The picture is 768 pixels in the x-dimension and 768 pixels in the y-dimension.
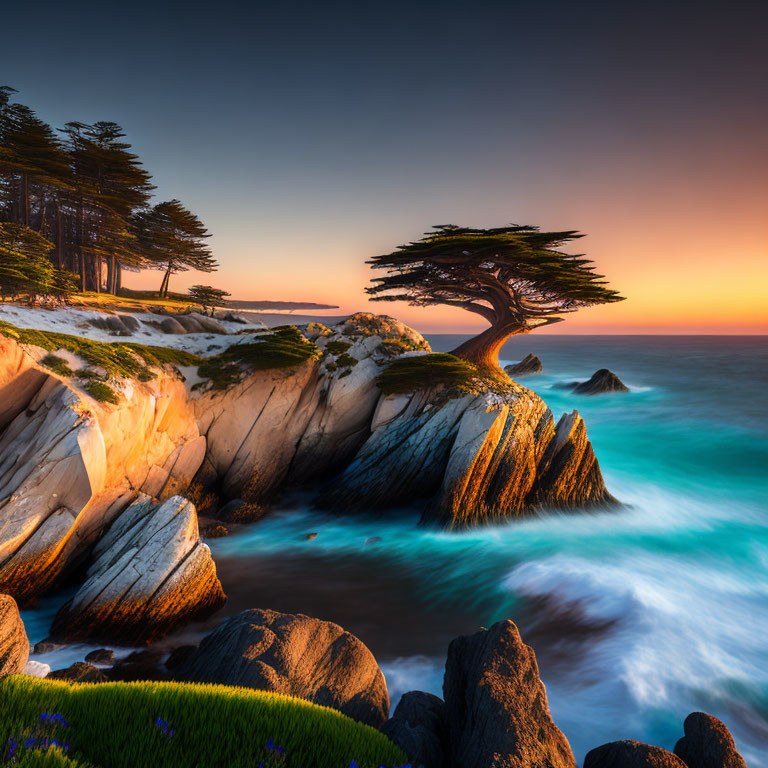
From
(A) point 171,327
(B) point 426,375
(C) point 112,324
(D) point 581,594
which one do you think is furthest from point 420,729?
(A) point 171,327

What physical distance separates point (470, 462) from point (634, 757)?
864 cm

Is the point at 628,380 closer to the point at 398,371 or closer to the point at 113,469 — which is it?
the point at 398,371

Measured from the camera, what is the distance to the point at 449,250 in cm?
1491

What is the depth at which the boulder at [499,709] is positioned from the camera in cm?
368

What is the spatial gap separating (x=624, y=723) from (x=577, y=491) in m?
8.73

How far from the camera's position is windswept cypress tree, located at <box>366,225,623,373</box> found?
1455cm

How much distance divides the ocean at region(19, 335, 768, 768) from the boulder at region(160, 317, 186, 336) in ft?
27.0

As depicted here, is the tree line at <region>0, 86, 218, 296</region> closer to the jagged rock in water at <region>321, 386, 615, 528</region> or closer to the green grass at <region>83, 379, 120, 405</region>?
the green grass at <region>83, 379, 120, 405</region>

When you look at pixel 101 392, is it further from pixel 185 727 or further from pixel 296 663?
pixel 185 727

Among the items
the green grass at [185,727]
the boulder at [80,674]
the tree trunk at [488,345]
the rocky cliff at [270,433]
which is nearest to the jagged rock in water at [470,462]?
the rocky cliff at [270,433]

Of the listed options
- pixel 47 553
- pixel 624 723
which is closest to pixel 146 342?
pixel 47 553

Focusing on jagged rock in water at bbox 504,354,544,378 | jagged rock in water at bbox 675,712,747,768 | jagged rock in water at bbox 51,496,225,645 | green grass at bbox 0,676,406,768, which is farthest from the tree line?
jagged rock in water at bbox 504,354,544,378

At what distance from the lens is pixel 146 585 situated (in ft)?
24.4

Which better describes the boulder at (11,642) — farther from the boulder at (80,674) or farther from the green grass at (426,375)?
the green grass at (426,375)
